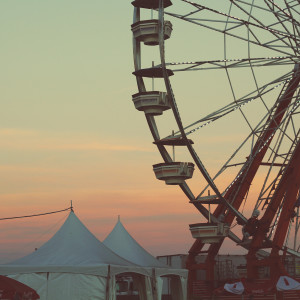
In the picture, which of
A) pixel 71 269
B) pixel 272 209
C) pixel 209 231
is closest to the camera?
pixel 71 269

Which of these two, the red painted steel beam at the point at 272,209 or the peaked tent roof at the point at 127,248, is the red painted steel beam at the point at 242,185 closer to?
the red painted steel beam at the point at 272,209

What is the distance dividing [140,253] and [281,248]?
25.4ft

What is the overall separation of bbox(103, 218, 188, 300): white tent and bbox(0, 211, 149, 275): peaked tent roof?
286 cm

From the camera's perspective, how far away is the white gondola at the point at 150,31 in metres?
37.6

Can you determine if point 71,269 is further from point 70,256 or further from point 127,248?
point 127,248

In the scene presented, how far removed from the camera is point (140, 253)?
132 feet

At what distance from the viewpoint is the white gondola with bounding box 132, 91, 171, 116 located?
125ft

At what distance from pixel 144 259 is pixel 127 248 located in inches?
57.8

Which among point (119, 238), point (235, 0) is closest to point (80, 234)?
point (119, 238)

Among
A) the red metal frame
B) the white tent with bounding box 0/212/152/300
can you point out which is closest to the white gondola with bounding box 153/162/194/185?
the white tent with bounding box 0/212/152/300

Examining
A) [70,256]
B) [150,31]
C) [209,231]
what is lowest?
[70,256]

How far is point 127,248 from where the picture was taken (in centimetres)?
4078

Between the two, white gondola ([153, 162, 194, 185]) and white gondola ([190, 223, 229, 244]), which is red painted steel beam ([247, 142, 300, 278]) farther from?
white gondola ([153, 162, 194, 185])

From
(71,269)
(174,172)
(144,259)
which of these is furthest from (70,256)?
(174,172)
